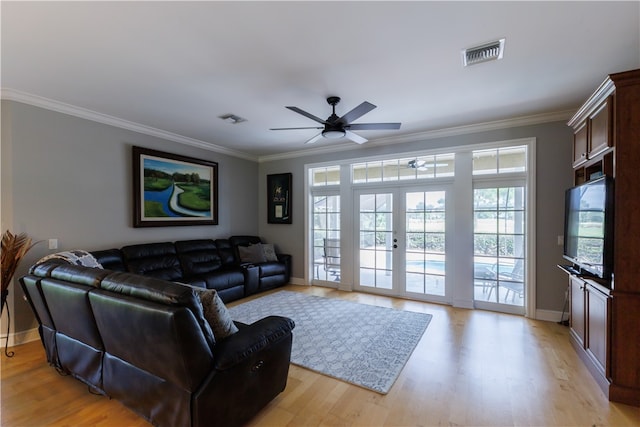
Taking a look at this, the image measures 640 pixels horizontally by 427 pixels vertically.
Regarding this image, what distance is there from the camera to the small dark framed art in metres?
5.84

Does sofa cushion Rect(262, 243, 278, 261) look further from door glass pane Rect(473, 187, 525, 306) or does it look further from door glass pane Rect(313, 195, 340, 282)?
door glass pane Rect(473, 187, 525, 306)

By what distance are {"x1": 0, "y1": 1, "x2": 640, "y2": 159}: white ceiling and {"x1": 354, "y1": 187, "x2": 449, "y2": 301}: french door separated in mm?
1471

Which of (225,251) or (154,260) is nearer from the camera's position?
(154,260)

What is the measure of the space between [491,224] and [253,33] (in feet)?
12.7

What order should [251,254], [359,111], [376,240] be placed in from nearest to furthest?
[359,111] → [376,240] → [251,254]

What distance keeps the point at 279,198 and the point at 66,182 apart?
3.35 m

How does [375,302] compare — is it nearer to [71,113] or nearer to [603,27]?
[603,27]

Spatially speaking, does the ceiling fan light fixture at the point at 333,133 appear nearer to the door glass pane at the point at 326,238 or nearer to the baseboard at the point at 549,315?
the door glass pane at the point at 326,238

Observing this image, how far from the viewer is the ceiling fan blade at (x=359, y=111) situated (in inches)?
102

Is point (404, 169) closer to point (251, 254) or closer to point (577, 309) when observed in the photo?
point (577, 309)

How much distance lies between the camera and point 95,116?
3.68 metres

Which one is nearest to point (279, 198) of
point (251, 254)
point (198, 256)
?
point (251, 254)

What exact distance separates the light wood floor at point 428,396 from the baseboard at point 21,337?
0.58 ft

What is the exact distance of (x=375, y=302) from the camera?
4.49 meters
